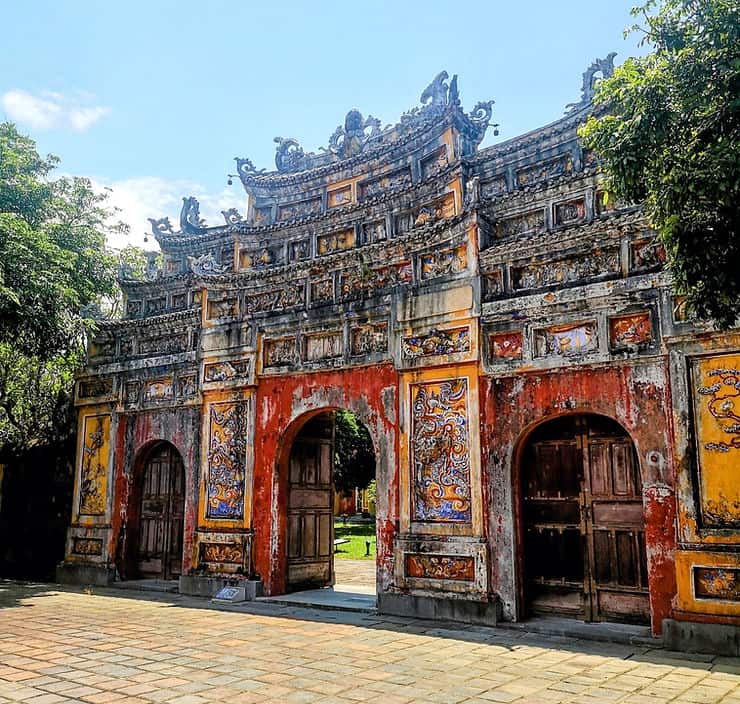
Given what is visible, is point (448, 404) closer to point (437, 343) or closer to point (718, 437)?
point (437, 343)

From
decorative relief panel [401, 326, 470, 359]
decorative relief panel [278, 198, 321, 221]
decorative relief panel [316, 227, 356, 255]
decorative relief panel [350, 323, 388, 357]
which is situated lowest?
decorative relief panel [401, 326, 470, 359]

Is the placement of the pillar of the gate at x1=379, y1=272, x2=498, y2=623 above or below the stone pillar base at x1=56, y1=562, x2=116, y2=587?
above

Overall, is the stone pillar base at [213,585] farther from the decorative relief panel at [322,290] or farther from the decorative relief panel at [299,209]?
the decorative relief panel at [299,209]

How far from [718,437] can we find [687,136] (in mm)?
3046

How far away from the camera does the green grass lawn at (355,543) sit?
17.5 meters

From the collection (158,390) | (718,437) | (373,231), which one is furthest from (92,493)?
(718,437)

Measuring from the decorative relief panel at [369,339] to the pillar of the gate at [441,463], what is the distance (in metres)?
0.30

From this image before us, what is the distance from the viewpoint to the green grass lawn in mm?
17516

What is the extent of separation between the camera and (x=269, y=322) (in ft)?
33.9

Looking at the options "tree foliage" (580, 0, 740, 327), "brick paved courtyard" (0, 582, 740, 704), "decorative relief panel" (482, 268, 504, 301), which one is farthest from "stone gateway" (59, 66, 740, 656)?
"tree foliage" (580, 0, 740, 327)

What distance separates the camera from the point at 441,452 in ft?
27.7

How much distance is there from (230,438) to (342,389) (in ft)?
6.83

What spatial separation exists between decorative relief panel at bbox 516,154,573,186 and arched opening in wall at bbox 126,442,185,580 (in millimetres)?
6903

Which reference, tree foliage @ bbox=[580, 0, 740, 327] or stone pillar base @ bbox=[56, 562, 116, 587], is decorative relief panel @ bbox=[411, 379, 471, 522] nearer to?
tree foliage @ bbox=[580, 0, 740, 327]
